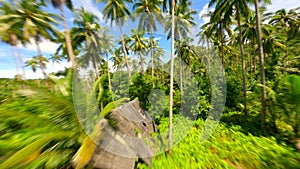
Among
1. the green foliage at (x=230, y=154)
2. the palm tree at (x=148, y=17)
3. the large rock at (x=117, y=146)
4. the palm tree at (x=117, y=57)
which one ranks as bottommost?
the green foliage at (x=230, y=154)

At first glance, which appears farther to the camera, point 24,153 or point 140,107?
point 140,107

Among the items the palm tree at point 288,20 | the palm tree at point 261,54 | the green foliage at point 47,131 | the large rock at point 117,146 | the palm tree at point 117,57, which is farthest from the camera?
the palm tree at point 288,20

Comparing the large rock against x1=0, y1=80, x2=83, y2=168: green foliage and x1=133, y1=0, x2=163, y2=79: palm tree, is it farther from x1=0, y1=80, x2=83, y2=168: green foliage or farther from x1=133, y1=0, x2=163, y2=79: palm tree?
x1=133, y1=0, x2=163, y2=79: palm tree

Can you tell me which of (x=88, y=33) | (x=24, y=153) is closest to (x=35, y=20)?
(x=88, y=33)

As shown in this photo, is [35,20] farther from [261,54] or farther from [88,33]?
[261,54]

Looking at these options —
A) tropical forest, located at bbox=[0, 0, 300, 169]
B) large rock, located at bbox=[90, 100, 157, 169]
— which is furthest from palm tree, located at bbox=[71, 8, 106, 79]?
large rock, located at bbox=[90, 100, 157, 169]

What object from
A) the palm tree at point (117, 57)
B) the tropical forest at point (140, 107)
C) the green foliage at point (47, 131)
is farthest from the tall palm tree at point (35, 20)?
the green foliage at point (47, 131)

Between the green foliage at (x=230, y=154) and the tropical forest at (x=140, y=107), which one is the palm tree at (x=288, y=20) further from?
the green foliage at (x=230, y=154)

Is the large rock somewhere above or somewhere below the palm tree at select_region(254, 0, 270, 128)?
below

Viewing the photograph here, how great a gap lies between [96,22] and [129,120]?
40.2ft

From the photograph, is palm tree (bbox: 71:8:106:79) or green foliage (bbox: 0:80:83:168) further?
palm tree (bbox: 71:8:106:79)

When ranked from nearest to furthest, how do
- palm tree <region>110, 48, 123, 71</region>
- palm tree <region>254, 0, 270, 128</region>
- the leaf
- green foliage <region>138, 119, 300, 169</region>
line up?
1. the leaf
2. green foliage <region>138, 119, 300, 169</region>
3. palm tree <region>110, 48, 123, 71</region>
4. palm tree <region>254, 0, 270, 128</region>

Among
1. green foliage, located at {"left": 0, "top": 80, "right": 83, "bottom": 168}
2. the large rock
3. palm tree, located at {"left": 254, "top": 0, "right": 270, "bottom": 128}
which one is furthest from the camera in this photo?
palm tree, located at {"left": 254, "top": 0, "right": 270, "bottom": 128}

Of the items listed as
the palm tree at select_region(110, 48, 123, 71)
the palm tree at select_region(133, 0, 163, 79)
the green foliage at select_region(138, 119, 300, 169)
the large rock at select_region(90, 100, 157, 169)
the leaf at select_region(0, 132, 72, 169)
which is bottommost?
the green foliage at select_region(138, 119, 300, 169)
